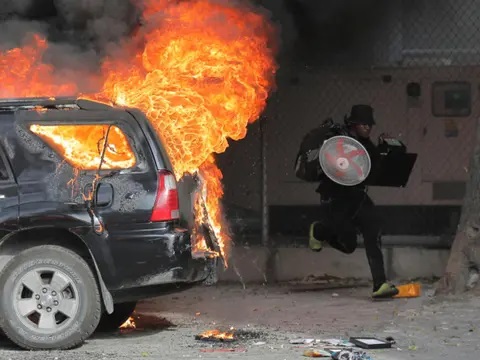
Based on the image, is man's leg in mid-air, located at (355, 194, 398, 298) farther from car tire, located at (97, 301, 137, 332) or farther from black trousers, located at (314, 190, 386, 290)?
car tire, located at (97, 301, 137, 332)

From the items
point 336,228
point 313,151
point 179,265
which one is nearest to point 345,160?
point 313,151

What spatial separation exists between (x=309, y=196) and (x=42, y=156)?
556 centimetres

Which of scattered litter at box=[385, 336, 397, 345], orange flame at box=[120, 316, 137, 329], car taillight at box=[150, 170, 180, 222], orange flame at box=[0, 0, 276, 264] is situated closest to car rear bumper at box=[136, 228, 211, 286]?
car taillight at box=[150, 170, 180, 222]

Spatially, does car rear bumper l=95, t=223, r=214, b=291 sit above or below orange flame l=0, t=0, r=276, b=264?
below

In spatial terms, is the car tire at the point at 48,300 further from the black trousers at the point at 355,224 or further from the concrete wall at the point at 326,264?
the concrete wall at the point at 326,264

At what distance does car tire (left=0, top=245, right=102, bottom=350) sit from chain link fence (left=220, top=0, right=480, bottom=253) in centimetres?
492

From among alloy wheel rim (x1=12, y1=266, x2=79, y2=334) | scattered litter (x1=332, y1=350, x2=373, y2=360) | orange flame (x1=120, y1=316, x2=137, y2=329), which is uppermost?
alloy wheel rim (x1=12, y1=266, x2=79, y2=334)

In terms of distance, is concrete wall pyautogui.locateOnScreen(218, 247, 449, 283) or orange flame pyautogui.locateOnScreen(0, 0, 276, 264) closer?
orange flame pyautogui.locateOnScreen(0, 0, 276, 264)

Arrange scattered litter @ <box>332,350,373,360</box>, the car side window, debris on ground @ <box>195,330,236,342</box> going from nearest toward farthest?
scattered litter @ <box>332,350,373,360</box>, the car side window, debris on ground @ <box>195,330,236,342</box>

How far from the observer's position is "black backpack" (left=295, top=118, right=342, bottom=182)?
1038 centimetres

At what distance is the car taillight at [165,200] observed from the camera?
7.90 metres

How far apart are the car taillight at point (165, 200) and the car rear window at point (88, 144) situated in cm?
26

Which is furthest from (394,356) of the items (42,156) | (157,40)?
(157,40)

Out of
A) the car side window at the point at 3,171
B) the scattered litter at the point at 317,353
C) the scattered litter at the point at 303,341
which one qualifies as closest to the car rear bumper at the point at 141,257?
the car side window at the point at 3,171
